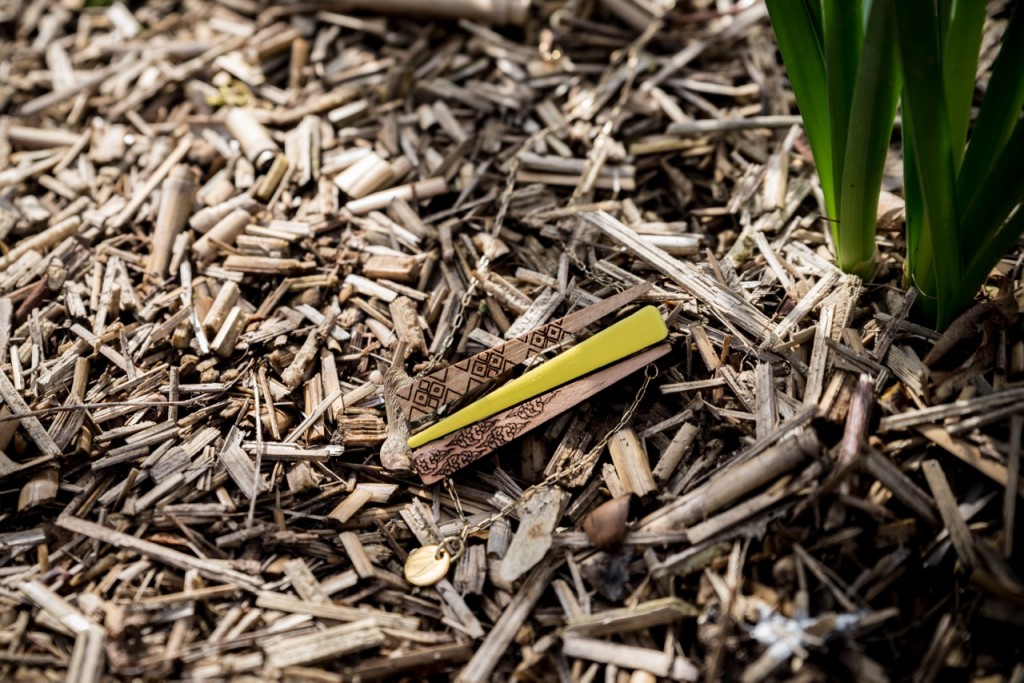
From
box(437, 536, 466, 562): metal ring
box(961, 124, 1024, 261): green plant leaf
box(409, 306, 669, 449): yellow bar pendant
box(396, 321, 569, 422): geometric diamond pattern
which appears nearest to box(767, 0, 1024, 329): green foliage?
box(961, 124, 1024, 261): green plant leaf

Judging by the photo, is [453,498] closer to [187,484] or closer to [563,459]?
[563,459]

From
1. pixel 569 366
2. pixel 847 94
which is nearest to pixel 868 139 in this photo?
pixel 847 94

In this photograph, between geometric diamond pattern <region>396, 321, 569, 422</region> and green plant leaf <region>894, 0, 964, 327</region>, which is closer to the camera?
green plant leaf <region>894, 0, 964, 327</region>

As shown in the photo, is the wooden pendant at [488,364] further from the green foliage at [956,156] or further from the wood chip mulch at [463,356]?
the green foliage at [956,156]

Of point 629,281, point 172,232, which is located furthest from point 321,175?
point 629,281

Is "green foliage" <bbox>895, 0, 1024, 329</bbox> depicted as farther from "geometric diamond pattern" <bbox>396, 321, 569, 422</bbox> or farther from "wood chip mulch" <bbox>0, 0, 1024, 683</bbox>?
"geometric diamond pattern" <bbox>396, 321, 569, 422</bbox>

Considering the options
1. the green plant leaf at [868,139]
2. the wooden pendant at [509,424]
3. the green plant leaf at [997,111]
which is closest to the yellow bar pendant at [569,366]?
the wooden pendant at [509,424]

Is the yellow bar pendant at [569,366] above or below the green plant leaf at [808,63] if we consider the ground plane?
below
